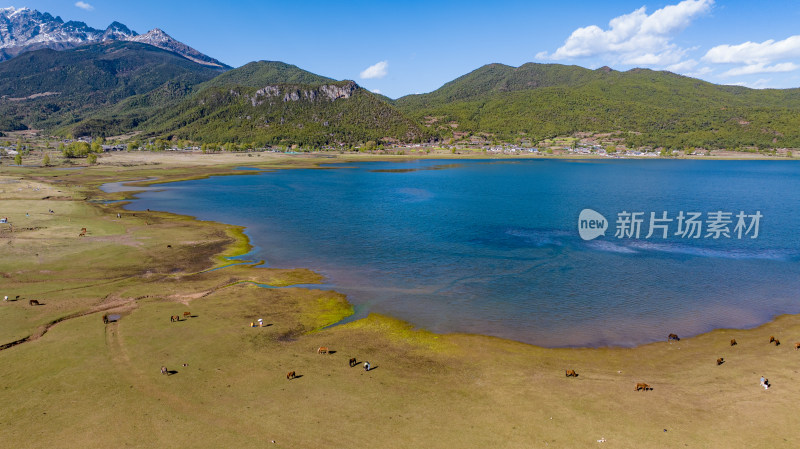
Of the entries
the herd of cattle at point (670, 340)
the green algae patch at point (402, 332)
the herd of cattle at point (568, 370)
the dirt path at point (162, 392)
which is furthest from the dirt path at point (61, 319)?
the herd of cattle at point (670, 340)

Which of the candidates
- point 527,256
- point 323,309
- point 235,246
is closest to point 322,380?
point 323,309

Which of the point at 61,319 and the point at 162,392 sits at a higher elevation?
the point at 61,319

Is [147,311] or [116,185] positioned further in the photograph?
[116,185]

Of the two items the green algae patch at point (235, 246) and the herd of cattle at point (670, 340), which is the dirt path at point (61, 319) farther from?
the herd of cattle at point (670, 340)

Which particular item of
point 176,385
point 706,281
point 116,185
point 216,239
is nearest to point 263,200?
point 216,239

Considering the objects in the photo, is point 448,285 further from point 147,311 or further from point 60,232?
point 60,232

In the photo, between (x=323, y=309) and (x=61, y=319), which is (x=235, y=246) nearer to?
(x=61, y=319)
